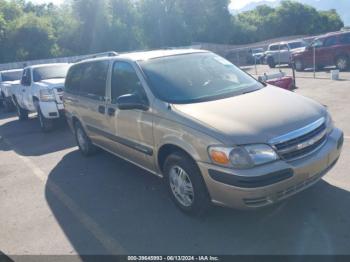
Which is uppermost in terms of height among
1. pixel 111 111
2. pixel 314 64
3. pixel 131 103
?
pixel 131 103

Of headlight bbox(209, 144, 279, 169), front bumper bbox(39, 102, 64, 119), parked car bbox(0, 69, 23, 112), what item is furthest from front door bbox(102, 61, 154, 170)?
parked car bbox(0, 69, 23, 112)

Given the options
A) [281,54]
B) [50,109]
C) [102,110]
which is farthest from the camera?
[281,54]

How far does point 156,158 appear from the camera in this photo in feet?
14.3

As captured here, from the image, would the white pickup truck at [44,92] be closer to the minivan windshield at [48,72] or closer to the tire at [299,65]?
the minivan windshield at [48,72]

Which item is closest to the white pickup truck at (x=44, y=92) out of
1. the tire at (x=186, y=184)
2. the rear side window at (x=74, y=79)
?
the rear side window at (x=74, y=79)

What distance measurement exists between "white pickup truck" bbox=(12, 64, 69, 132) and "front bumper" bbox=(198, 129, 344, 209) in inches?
254

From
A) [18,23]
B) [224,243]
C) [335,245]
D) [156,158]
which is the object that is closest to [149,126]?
[156,158]

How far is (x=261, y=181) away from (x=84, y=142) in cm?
432

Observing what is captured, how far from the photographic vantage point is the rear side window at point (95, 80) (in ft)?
18.1

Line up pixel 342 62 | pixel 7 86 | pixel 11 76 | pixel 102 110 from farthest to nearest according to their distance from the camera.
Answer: pixel 342 62 → pixel 11 76 → pixel 7 86 → pixel 102 110

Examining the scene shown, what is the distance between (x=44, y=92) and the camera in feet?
30.1

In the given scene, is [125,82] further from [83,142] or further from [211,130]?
[83,142]

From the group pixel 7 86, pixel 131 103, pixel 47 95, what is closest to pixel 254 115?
pixel 131 103

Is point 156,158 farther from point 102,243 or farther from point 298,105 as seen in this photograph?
point 298,105
